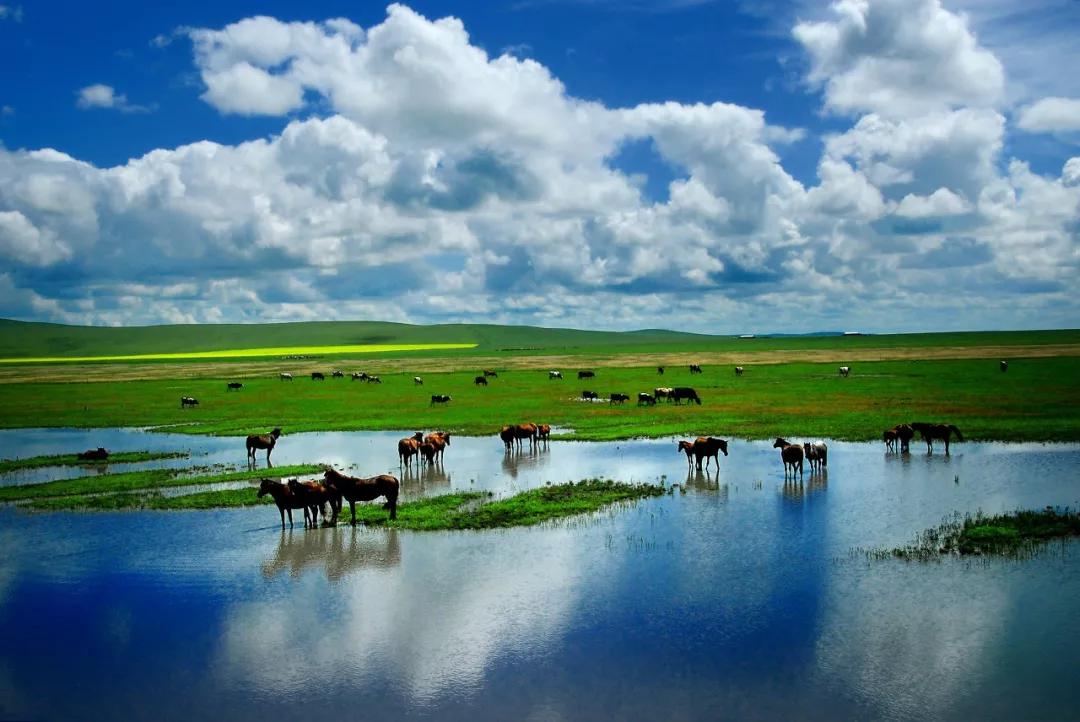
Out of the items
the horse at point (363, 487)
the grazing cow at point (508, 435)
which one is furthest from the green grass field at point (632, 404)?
the horse at point (363, 487)

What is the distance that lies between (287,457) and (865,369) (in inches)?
2791

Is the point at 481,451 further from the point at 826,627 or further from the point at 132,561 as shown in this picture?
the point at 826,627

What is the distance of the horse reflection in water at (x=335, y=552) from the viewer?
1709 cm

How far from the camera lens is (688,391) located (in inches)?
2221

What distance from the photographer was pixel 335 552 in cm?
1841

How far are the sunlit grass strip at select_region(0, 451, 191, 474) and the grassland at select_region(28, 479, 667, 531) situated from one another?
8371 mm

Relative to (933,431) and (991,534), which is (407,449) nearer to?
(991,534)

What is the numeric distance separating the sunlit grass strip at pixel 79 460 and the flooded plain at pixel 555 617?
1142cm

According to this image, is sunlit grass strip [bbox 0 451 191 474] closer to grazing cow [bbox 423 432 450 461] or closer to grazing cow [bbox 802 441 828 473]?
grazing cow [bbox 423 432 450 461]

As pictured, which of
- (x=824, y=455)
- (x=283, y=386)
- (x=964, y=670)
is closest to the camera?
(x=964, y=670)

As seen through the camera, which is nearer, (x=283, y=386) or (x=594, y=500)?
(x=594, y=500)

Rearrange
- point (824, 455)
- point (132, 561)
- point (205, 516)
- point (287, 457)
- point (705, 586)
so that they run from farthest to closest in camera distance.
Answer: point (287, 457)
point (824, 455)
point (205, 516)
point (132, 561)
point (705, 586)

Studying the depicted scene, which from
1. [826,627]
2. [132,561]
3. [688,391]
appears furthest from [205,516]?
[688,391]

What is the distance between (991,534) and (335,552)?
15.3 m
